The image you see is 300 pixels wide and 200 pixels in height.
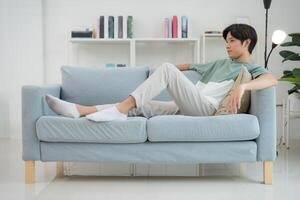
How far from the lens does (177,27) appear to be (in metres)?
4.73

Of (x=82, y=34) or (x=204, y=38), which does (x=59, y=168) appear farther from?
(x=204, y=38)

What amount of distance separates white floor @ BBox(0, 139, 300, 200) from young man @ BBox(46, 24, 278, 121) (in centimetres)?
42

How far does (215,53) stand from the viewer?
4.98m

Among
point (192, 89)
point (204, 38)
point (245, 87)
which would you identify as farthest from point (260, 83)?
point (204, 38)

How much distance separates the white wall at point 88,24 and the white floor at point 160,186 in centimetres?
186

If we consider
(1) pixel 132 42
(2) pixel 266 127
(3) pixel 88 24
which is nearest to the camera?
(2) pixel 266 127

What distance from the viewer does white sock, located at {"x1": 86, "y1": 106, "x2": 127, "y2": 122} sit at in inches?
101

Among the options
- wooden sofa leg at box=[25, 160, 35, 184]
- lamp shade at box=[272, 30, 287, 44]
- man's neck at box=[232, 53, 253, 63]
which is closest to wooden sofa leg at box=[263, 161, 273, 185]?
man's neck at box=[232, 53, 253, 63]

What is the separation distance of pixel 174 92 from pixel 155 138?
0.34 metres

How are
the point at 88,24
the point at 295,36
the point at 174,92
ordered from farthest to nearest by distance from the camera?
1. the point at 88,24
2. the point at 295,36
3. the point at 174,92

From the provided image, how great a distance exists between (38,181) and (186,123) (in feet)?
3.31

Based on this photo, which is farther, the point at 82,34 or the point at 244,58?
the point at 82,34

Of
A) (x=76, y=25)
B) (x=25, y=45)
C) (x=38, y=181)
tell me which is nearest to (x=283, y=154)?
(x=38, y=181)

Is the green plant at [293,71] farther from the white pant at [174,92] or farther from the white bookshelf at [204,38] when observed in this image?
the white pant at [174,92]
